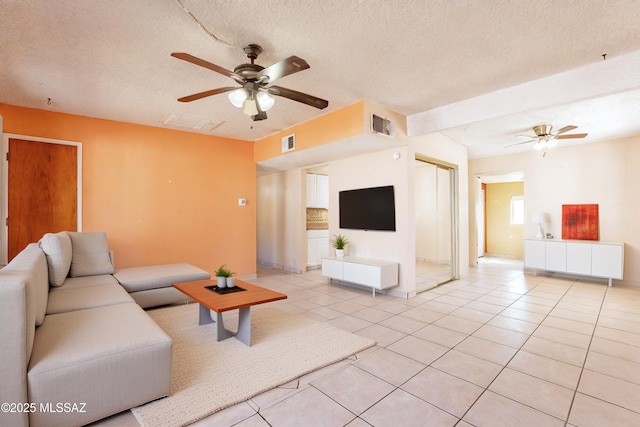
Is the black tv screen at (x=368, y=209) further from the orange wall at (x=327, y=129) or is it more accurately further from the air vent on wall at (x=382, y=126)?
the orange wall at (x=327, y=129)

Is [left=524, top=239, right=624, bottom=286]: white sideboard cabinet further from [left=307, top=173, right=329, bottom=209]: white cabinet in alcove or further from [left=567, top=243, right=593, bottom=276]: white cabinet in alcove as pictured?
[left=307, top=173, right=329, bottom=209]: white cabinet in alcove

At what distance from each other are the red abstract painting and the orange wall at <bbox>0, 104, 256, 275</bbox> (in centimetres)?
626

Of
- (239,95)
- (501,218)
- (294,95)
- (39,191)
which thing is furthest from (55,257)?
(501,218)

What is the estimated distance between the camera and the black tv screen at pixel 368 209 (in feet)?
15.3

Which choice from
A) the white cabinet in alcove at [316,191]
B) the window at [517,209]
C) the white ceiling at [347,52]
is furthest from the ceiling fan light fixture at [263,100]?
the window at [517,209]

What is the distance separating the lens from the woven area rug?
191 centimetres

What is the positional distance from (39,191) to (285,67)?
160 inches

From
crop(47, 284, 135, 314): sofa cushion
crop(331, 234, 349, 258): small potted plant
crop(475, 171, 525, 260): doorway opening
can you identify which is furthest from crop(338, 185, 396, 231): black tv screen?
crop(475, 171, 525, 260): doorway opening

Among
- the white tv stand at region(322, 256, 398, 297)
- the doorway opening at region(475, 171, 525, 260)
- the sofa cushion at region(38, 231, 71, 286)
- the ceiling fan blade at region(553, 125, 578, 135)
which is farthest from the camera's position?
the doorway opening at region(475, 171, 525, 260)

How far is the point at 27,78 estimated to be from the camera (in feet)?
10.3

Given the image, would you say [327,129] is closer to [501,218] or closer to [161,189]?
[161,189]

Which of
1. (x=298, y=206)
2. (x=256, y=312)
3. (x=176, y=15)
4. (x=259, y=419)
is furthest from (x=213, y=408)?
(x=298, y=206)

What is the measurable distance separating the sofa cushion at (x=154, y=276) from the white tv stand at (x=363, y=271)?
2.06 meters

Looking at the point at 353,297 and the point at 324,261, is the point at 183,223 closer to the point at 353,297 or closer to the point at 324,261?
the point at 324,261
